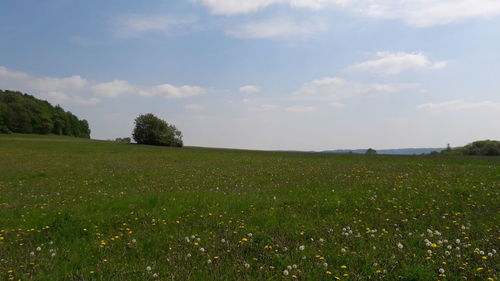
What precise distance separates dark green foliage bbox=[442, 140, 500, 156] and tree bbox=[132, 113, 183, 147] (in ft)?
211

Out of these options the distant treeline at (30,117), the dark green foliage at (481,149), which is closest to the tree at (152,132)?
the distant treeline at (30,117)

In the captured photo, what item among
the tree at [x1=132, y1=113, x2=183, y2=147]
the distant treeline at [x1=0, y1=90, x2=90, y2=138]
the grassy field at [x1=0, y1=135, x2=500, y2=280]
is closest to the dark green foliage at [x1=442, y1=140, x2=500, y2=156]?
the grassy field at [x1=0, y1=135, x2=500, y2=280]

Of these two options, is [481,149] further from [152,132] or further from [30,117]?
[30,117]

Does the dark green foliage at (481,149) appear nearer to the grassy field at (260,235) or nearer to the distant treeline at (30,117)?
the grassy field at (260,235)

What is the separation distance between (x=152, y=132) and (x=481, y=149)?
70.6 metres

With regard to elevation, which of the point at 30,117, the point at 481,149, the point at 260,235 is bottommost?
the point at 260,235

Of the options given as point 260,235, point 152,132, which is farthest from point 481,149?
point 152,132

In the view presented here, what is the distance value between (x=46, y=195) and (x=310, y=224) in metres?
11.4

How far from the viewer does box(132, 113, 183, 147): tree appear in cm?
7919

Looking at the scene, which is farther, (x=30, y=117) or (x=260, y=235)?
(x=30, y=117)

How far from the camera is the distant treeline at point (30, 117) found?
337 ft

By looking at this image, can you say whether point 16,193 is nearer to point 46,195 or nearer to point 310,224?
point 46,195

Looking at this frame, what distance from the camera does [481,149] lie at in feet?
163

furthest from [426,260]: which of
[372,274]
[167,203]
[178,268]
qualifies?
[167,203]
